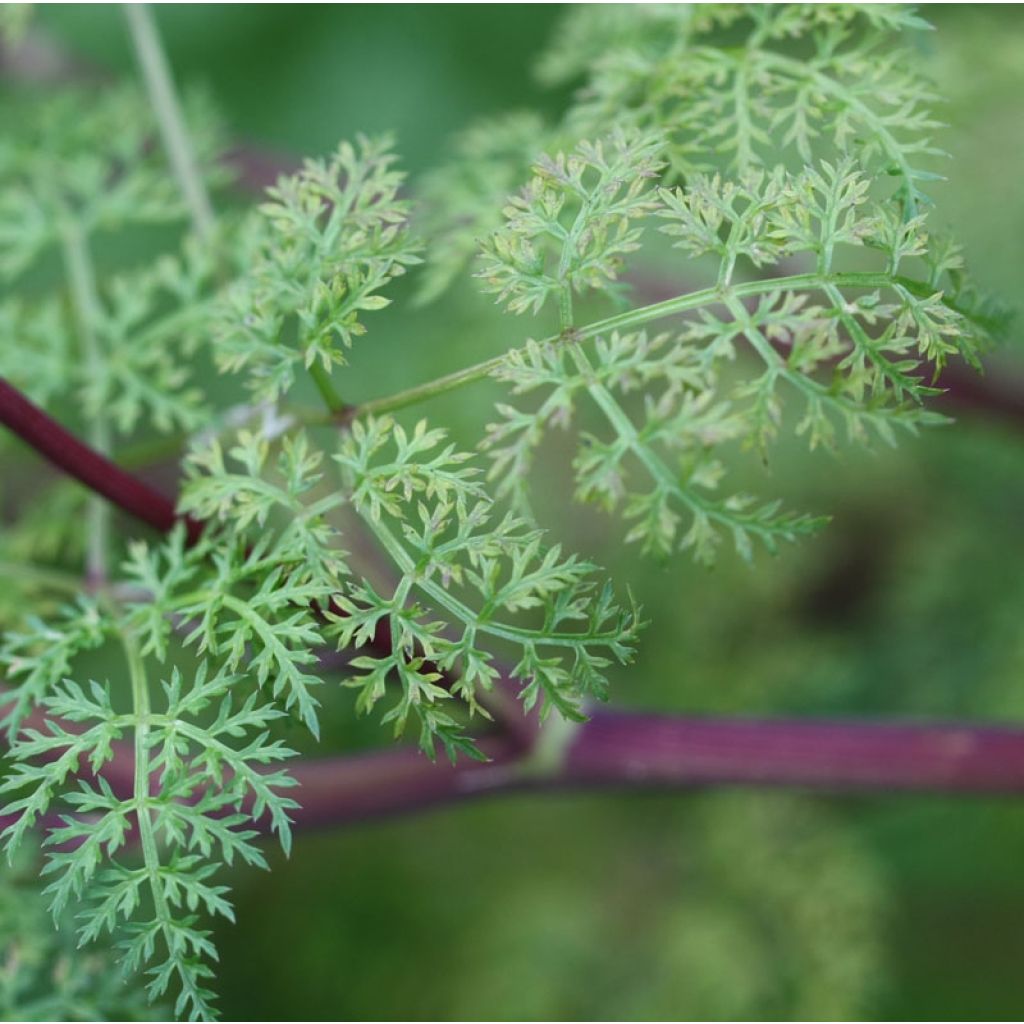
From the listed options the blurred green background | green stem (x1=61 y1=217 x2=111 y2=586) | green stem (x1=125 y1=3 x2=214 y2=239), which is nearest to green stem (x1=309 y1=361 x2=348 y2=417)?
Result: green stem (x1=61 y1=217 x2=111 y2=586)

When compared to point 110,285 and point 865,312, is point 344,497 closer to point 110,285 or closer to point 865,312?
point 865,312

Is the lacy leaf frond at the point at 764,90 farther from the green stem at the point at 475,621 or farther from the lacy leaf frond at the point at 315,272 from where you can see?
the green stem at the point at 475,621

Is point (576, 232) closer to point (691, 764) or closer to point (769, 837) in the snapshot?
point (691, 764)

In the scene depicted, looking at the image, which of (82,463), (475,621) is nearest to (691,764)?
(475,621)

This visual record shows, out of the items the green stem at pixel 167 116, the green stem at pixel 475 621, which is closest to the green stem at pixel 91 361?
the green stem at pixel 167 116

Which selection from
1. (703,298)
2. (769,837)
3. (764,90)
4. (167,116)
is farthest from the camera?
(769,837)

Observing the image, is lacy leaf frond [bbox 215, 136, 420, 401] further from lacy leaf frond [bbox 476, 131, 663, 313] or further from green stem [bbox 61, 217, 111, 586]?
green stem [bbox 61, 217, 111, 586]

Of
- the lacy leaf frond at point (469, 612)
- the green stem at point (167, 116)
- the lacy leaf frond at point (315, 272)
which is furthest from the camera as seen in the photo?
the green stem at point (167, 116)
